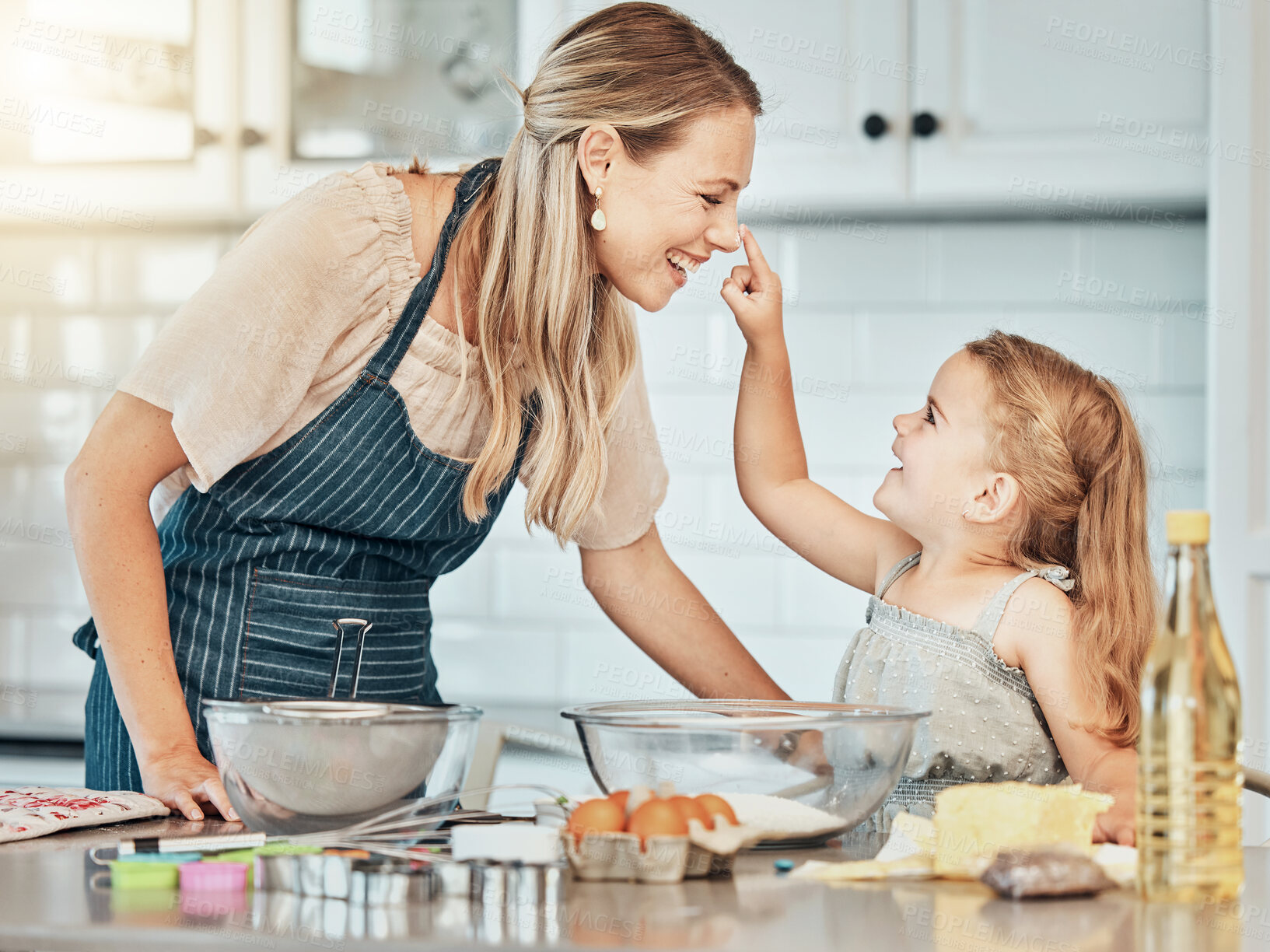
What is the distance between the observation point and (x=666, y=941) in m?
0.64

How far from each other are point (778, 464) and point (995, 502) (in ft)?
0.97

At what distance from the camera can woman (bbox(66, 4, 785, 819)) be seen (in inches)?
47.4

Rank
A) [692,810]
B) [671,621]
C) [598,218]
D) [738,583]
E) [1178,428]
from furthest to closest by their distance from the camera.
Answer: [738,583], [1178,428], [671,621], [598,218], [692,810]

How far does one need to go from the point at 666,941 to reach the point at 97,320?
2290 mm

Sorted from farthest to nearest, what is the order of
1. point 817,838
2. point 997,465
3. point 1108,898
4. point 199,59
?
point 199,59, point 997,465, point 817,838, point 1108,898

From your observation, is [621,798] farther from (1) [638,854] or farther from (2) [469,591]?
(2) [469,591]

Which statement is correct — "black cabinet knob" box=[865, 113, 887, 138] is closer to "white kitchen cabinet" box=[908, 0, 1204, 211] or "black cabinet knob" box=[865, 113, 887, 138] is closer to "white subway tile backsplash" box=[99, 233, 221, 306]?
"white kitchen cabinet" box=[908, 0, 1204, 211]

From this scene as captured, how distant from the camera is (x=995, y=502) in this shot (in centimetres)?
128

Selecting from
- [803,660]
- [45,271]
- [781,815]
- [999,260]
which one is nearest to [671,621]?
[781,815]

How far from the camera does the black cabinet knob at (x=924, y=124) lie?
2127mm

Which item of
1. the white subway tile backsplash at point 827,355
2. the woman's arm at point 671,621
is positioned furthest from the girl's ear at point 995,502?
the white subway tile backsplash at point 827,355

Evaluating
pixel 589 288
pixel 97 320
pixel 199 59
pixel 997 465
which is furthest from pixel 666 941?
pixel 97 320

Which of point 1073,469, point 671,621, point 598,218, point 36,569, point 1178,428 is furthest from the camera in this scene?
point 36,569

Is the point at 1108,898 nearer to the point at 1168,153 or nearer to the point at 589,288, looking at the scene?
the point at 589,288
